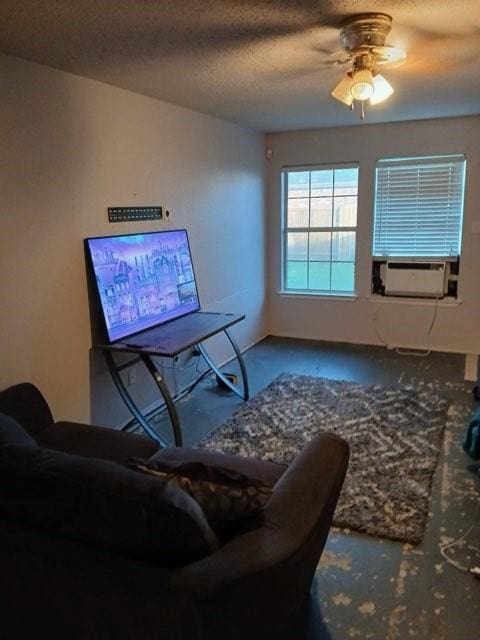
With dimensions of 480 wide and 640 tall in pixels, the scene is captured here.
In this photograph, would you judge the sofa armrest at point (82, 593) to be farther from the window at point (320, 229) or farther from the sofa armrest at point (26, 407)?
the window at point (320, 229)

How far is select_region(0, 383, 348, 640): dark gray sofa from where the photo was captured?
1.23 m

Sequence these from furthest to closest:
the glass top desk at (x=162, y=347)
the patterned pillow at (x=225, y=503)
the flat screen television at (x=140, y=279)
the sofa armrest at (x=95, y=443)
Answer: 1. the flat screen television at (x=140, y=279)
2. the glass top desk at (x=162, y=347)
3. the sofa armrest at (x=95, y=443)
4. the patterned pillow at (x=225, y=503)

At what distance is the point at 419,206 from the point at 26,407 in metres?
4.20

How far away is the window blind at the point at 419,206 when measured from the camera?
496cm

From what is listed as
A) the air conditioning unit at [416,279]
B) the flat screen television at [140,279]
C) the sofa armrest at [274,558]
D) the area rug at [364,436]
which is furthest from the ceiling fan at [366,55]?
the air conditioning unit at [416,279]

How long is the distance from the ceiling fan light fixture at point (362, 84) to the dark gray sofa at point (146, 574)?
5.93 feet

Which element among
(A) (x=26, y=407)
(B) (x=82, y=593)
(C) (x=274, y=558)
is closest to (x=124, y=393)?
(A) (x=26, y=407)

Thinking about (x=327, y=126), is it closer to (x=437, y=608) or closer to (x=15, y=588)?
(x=437, y=608)

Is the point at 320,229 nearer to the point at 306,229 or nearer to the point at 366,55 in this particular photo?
the point at 306,229

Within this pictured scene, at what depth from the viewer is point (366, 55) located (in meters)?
2.38

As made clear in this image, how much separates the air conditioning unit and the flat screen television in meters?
2.31

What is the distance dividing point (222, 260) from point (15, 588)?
3.55 meters

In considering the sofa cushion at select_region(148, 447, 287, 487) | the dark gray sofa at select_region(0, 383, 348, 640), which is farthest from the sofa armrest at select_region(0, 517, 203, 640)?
the sofa cushion at select_region(148, 447, 287, 487)

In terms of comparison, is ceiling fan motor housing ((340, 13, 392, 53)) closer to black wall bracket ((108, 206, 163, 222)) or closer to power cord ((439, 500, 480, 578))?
black wall bracket ((108, 206, 163, 222))
